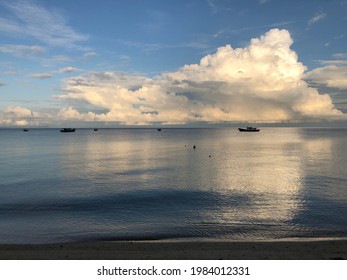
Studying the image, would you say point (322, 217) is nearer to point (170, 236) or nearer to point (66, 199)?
point (170, 236)

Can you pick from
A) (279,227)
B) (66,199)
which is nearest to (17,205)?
(66,199)

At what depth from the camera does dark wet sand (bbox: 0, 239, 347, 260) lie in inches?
645

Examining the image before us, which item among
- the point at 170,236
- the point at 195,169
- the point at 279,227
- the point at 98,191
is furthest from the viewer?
the point at 195,169

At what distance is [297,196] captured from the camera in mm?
38469

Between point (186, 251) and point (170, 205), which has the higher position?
point (186, 251)

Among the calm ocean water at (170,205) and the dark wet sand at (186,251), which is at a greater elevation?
the dark wet sand at (186,251)

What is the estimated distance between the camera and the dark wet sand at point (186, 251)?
1639cm

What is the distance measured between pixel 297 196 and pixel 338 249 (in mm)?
21079

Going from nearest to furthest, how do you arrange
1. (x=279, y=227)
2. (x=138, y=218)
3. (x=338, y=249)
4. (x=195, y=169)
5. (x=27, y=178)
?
(x=338, y=249)
(x=279, y=227)
(x=138, y=218)
(x=27, y=178)
(x=195, y=169)

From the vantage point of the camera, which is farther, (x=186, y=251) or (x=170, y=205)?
(x=170, y=205)

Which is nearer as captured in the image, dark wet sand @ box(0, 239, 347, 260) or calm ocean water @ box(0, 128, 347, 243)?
dark wet sand @ box(0, 239, 347, 260)

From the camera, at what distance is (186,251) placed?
58.6ft

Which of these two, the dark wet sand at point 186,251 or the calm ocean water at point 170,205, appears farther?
the calm ocean water at point 170,205

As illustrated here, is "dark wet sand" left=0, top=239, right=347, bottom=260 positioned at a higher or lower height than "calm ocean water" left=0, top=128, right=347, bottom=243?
higher
